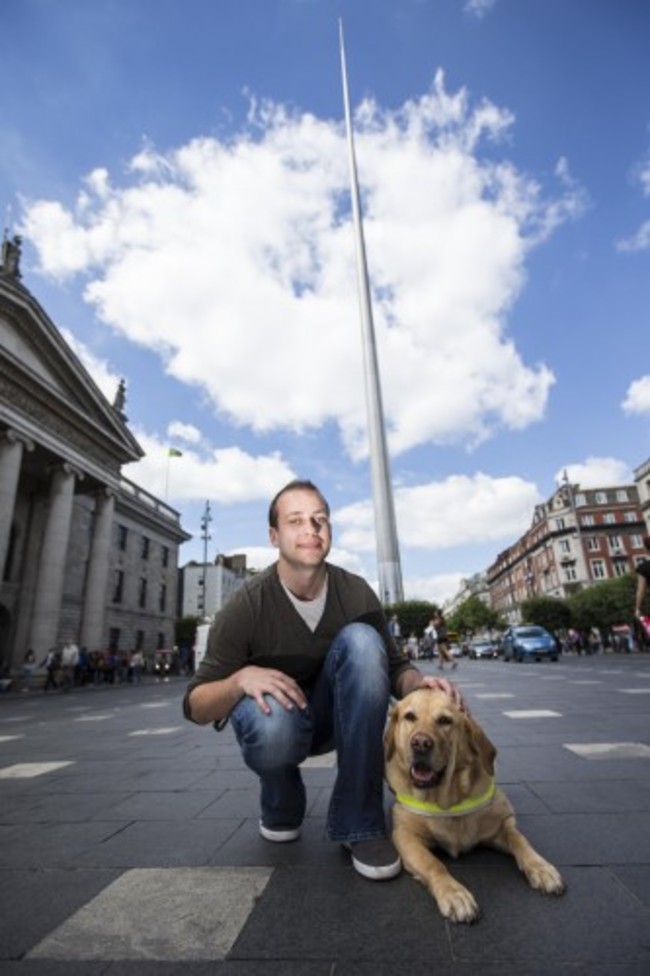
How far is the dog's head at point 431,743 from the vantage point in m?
2.28

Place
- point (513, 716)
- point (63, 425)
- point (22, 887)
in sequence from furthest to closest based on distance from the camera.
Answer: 1. point (63, 425)
2. point (513, 716)
3. point (22, 887)

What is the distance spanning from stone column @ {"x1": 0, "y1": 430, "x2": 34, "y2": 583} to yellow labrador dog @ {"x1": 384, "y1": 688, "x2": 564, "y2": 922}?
24.6m

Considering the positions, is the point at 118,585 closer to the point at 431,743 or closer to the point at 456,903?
the point at 431,743

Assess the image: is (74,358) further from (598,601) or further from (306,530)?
(598,601)

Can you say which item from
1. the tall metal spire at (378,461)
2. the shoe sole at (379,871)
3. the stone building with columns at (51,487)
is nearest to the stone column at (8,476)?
the stone building with columns at (51,487)

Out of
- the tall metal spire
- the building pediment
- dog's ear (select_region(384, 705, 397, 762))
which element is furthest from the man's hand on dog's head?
the tall metal spire

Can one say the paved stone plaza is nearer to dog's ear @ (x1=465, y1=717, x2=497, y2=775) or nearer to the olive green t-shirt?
dog's ear @ (x1=465, y1=717, x2=497, y2=775)

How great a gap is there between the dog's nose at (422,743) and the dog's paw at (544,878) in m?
0.55

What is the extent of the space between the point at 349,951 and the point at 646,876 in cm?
124

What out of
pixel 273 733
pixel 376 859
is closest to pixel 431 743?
pixel 376 859

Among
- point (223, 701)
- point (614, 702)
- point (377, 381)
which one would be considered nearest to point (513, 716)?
point (614, 702)

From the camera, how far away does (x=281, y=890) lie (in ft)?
6.85

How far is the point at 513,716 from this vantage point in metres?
7.20

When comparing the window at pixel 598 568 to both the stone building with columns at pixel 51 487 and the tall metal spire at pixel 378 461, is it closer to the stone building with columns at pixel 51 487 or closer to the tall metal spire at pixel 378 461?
the tall metal spire at pixel 378 461
